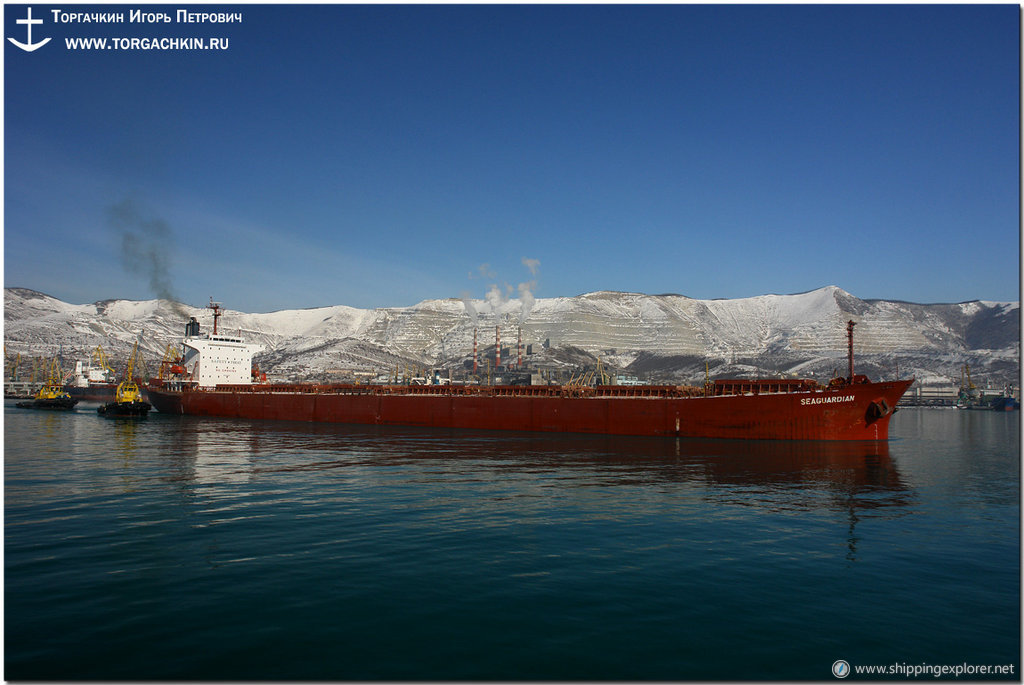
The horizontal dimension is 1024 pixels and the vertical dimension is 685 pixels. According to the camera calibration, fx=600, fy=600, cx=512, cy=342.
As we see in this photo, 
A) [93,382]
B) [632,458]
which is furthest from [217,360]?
[93,382]

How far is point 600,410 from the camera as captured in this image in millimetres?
44812

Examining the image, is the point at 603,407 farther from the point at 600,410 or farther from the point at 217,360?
the point at 217,360

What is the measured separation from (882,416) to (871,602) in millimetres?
33543

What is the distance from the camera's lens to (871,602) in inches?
428

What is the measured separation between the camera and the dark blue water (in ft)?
27.7

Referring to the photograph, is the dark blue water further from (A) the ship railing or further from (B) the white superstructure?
(B) the white superstructure

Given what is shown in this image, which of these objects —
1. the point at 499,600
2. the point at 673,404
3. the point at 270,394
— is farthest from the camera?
the point at 270,394

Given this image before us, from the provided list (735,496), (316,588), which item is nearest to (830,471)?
(735,496)

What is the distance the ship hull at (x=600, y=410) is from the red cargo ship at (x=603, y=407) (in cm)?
7

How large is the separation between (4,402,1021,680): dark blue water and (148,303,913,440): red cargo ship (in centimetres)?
1399

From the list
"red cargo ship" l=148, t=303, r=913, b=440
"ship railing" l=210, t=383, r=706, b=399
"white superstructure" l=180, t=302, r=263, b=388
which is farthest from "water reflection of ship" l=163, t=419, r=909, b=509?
"white superstructure" l=180, t=302, r=263, b=388

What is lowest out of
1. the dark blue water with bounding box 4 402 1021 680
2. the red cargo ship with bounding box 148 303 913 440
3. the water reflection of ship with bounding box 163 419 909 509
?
the water reflection of ship with bounding box 163 419 909 509

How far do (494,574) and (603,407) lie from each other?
33.7m

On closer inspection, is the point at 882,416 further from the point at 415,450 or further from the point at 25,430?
the point at 25,430
